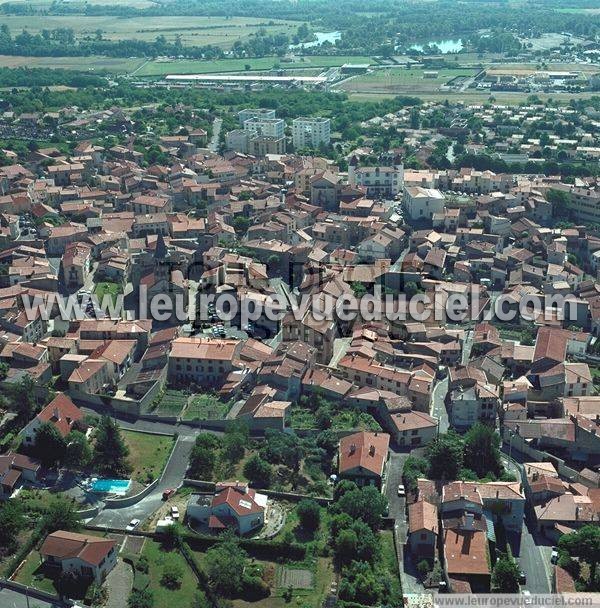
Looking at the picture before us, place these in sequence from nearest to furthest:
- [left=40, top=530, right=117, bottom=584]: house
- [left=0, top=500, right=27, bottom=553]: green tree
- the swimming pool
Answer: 1. [left=40, top=530, right=117, bottom=584]: house
2. [left=0, top=500, right=27, bottom=553]: green tree
3. the swimming pool

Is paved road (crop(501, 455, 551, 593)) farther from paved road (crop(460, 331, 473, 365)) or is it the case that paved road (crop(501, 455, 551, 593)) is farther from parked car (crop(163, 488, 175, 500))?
parked car (crop(163, 488, 175, 500))

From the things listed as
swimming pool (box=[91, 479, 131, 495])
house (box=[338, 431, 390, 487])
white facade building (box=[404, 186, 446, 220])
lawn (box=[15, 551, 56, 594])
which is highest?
white facade building (box=[404, 186, 446, 220])

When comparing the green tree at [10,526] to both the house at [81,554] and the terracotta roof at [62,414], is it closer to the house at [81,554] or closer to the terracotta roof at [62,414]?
the house at [81,554]

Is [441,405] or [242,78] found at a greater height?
[242,78]

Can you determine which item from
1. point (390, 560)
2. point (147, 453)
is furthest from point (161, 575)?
point (390, 560)

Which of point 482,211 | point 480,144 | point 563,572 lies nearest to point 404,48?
point 480,144

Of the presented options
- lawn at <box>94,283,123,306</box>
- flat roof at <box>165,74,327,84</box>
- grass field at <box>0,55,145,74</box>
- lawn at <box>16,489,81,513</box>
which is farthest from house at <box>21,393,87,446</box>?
grass field at <box>0,55,145,74</box>

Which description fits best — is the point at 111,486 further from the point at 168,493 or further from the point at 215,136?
the point at 215,136
